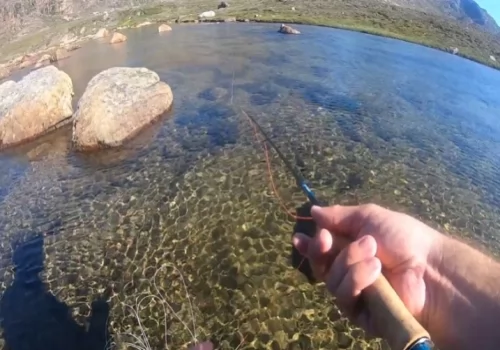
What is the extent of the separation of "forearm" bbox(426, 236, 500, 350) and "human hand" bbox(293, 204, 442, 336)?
8cm

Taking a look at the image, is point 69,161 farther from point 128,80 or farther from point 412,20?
point 412,20

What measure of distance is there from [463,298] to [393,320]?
4.22 ft

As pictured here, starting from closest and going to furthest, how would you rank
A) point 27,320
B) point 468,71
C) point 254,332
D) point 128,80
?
point 254,332 < point 27,320 < point 128,80 < point 468,71

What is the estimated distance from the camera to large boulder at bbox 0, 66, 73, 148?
17.5 m

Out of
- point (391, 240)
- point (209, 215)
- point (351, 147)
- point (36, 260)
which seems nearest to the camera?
point (391, 240)

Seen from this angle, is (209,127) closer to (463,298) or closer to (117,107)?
(117,107)

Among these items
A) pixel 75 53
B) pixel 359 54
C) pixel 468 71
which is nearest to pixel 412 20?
pixel 468 71

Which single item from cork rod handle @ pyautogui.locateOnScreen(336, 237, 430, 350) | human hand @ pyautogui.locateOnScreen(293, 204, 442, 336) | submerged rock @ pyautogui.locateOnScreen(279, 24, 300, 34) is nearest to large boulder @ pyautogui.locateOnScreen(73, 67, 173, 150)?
human hand @ pyautogui.locateOnScreen(293, 204, 442, 336)

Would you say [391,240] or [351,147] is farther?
[351,147]

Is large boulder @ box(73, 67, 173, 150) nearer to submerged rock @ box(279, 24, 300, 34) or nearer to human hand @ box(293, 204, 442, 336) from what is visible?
human hand @ box(293, 204, 442, 336)

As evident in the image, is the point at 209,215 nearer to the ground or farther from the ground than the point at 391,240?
nearer to the ground

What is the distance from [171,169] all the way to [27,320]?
250 inches

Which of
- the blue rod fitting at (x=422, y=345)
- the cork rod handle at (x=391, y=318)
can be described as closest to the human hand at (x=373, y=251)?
the cork rod handle at (x=391, y=318)

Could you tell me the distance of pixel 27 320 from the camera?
8.52 meters
